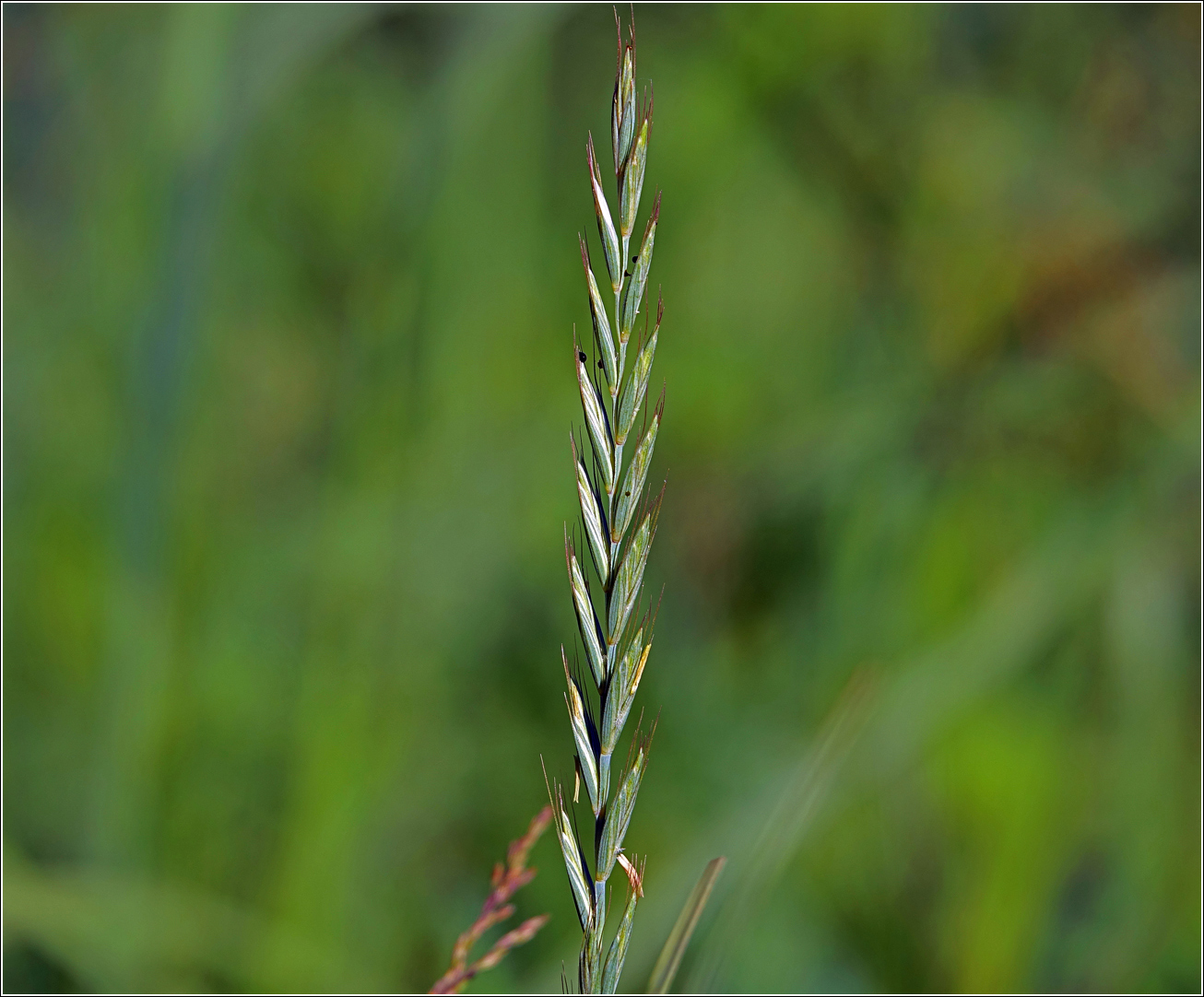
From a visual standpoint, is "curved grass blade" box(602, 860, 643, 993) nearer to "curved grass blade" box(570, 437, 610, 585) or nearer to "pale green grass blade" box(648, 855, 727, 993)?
"pale green grass blade" box(648, 855, 727, 993)

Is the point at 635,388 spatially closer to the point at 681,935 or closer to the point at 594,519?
the point at 594,519

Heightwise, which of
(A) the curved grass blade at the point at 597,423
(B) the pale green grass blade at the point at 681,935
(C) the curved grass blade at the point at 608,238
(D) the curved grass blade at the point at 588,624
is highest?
(C) the curved grass blade at the point at 608,238

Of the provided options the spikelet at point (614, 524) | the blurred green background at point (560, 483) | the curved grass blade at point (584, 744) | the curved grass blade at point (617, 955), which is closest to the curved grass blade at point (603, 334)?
the spikelet at point (614, 524)

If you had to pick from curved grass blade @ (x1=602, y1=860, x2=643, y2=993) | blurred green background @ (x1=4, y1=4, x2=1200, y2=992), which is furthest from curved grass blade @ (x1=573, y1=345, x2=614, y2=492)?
blurred green background @ (x1=4, y1=4, x2=1200, y2=992)

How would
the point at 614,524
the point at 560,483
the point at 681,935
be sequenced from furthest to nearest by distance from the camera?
the point at 560,483
the point at 681,935
the point at 614,524

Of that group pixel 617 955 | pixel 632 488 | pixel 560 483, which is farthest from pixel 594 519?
pixel 560 483

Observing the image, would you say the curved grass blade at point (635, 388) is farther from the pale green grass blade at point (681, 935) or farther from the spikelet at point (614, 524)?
the pale green grass blade at point (681, 935)
